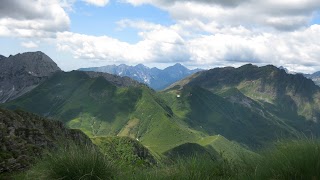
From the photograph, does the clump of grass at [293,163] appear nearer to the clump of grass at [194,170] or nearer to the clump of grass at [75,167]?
the clump of grass at [194,170]

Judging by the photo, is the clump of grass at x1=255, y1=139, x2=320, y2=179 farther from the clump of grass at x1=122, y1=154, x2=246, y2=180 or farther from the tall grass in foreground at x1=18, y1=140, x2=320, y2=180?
the clump of grass at x1=122, y1=154, x2=246, y2=180

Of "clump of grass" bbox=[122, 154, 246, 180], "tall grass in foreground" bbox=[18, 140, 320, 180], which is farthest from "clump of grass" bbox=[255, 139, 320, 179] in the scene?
"clump of grass" bbox=[122, 154, 246, 180]

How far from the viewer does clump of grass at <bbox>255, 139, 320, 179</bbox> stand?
23.5ft

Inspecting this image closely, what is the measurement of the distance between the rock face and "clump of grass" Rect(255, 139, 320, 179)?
565 centimetres

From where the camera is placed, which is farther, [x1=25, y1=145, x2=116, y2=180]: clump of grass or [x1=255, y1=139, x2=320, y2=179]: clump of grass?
[x1=25, y1=145, x2=116, y2=180]: clump of grass

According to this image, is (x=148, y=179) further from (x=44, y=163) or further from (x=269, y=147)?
(x=269, y=147)

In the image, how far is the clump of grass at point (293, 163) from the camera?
23.5 ft

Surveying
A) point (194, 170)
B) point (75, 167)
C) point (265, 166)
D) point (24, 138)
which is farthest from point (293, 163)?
point (24, 138)

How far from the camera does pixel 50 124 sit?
A: 10094 cm

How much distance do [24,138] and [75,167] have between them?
59.4m

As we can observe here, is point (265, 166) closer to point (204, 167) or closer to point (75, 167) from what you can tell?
point (204, 167)

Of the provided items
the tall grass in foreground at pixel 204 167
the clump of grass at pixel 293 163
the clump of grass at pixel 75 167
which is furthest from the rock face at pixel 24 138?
the clump of grass at pixel 293 163

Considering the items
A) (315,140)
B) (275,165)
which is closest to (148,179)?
(275,165)

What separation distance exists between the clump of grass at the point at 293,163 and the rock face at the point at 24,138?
565 cm
